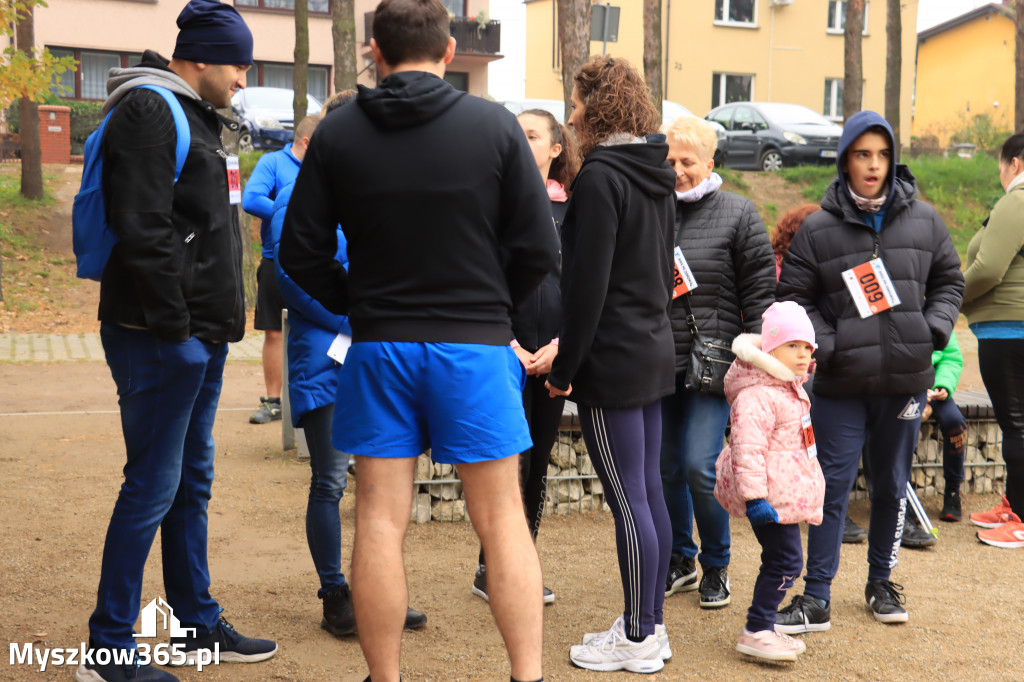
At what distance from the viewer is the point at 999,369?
5.23 metres

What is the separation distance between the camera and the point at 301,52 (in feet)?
49.8

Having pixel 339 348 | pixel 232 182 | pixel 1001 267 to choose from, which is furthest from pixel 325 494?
pixel 1001 267

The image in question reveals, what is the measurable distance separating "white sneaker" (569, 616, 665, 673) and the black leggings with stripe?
33 mm

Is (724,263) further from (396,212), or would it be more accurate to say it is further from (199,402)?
(199,402)

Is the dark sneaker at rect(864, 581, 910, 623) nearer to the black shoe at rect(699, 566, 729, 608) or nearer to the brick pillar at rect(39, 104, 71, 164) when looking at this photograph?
the black shoe at rect(699, 566, 729, 608)

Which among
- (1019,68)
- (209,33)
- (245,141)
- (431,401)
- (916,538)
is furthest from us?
(245,141)

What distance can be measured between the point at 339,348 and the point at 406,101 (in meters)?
1.22

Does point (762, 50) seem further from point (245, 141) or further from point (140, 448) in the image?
point (140, 448)

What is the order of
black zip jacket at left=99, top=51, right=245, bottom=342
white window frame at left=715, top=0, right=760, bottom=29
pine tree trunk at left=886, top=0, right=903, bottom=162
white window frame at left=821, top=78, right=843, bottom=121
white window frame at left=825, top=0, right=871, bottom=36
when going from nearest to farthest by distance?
black zip jacket at left=99, top=51, right=245, bottom=342 < pine tree trunk at left=886, top=0, right=903, bottom=162 < white window frame at left=715, top=0, right=760, bottom=29 < white window frame at left=825, top=0, right=871, bottom=36 < white window frame at left=821, top=78, right=843, bottom=121

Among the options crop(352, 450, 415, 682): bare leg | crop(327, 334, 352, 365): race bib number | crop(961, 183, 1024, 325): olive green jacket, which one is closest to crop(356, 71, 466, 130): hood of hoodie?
crop(352, 450, 415, 682): bare leg

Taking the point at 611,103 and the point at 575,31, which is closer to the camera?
the point at 611,103

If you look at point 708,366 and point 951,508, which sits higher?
point 708,366

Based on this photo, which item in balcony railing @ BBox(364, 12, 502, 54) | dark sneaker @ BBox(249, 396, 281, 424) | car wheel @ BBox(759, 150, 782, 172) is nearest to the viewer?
dark sneaker @ BBox(249, 396, 281, 424)

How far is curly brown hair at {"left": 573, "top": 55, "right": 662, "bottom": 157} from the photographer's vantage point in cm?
352
